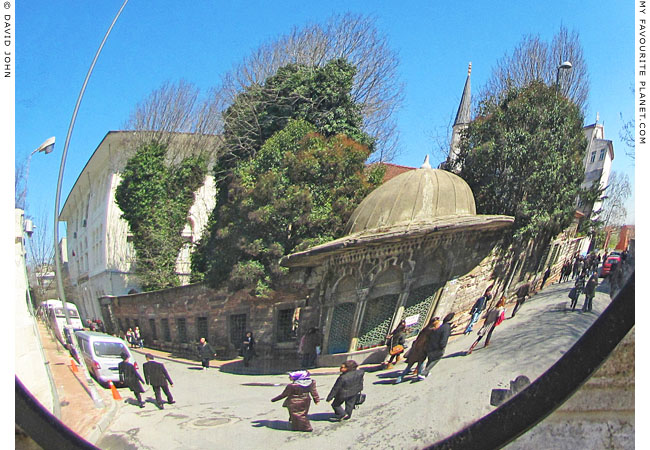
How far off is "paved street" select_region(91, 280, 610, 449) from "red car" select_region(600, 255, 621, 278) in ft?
0.14

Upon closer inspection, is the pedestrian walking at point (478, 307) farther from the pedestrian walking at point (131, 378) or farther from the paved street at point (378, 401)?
the pedestrian walking at point (131, 378)

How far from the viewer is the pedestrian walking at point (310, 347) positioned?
1.94 metres

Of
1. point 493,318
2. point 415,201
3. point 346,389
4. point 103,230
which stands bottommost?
point 346,389

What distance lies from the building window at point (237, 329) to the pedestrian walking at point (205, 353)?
0.43 ft

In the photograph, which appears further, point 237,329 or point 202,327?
point 202,327

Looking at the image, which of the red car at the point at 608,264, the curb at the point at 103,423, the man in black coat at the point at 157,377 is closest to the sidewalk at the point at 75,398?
the curb at the point at 103,423

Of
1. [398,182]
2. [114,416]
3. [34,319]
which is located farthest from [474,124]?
[34,319]

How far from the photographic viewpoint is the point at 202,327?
2.20 metres

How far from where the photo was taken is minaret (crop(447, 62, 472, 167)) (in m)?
1.81

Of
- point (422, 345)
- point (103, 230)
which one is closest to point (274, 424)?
point (422, 345)

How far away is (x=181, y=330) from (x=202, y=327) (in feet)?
0.37

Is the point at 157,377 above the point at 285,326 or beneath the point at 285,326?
beneath

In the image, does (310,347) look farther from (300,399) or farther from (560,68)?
(560,68)

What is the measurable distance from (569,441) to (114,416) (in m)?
1.83
